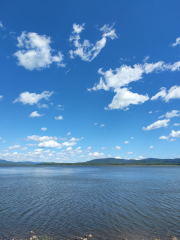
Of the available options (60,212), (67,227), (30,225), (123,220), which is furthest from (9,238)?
(123,220)

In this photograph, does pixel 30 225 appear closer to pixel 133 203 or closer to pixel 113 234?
pixel 113 234

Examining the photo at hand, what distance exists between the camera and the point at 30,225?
1683cm

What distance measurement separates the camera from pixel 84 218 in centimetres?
1888

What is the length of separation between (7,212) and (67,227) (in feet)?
32.0

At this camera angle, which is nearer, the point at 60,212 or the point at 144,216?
the point at 144,216

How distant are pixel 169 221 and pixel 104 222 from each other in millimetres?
7052

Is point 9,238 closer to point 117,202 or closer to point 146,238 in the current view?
point 146,238

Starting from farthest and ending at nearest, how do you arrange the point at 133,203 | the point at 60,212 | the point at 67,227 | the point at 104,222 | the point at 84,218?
the point at 133,203 < the point at 60,212 < the point at 84,218 < the point at 104,222 < the point at 67,227

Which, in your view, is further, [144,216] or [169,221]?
[144,216]

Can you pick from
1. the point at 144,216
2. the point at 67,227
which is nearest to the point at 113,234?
the point at 67,227

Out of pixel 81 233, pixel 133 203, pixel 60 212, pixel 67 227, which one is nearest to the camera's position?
pixel 81 233

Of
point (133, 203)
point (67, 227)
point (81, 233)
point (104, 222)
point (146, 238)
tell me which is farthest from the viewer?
point (133, 203)

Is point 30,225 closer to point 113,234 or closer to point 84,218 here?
point 84,218

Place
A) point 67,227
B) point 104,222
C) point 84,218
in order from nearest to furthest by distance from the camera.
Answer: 1. point 67,227
2. point 104,222
3. point 84,218
